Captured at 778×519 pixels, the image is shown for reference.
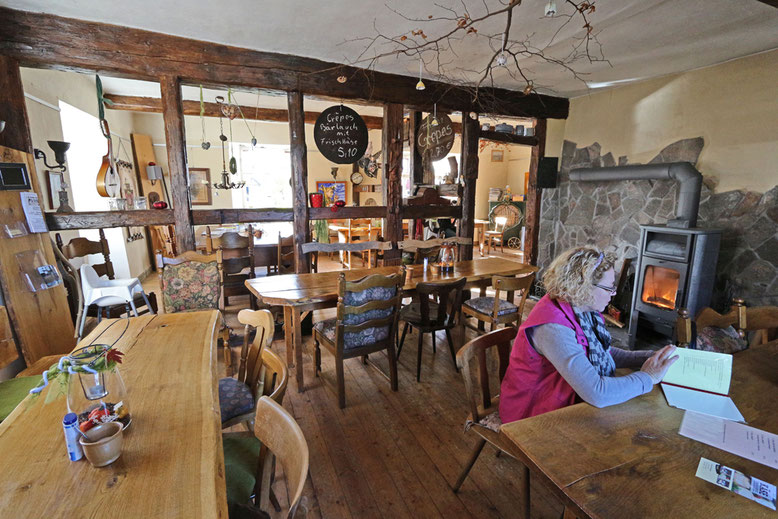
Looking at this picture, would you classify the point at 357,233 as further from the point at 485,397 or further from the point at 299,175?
the point at 485,397

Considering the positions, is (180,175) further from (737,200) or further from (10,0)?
(737,200)

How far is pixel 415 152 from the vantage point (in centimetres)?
459

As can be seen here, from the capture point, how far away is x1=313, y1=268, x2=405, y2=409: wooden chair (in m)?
2.30

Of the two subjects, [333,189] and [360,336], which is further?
[333,189]

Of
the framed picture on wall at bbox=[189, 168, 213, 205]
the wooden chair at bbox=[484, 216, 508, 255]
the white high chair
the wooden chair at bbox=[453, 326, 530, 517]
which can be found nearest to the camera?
the wooden chair at bbox=[453, 326, 530, 517]

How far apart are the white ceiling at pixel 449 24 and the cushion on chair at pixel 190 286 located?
184 cm

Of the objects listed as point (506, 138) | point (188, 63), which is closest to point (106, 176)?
point (188, 63)

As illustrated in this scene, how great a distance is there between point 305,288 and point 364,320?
57 cm

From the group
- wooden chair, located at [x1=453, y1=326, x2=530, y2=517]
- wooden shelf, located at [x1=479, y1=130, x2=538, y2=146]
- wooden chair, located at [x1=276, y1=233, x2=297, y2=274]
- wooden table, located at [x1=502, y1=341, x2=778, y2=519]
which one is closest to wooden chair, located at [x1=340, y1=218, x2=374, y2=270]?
wooden chair, located at [x1=276, y1=233, x2=297, y2=274]

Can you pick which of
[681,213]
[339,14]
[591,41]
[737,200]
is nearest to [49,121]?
[339,14]

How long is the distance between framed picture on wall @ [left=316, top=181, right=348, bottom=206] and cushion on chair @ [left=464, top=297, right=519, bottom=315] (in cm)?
566

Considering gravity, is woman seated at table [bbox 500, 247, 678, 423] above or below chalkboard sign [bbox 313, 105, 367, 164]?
below

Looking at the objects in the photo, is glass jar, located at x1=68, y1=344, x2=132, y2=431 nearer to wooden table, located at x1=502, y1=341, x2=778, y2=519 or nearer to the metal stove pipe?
wooden table, located at x1=502, y1=341, x2=778, y2=519

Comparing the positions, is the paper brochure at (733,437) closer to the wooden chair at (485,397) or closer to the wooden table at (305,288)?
the wooden chair at (485,397)
